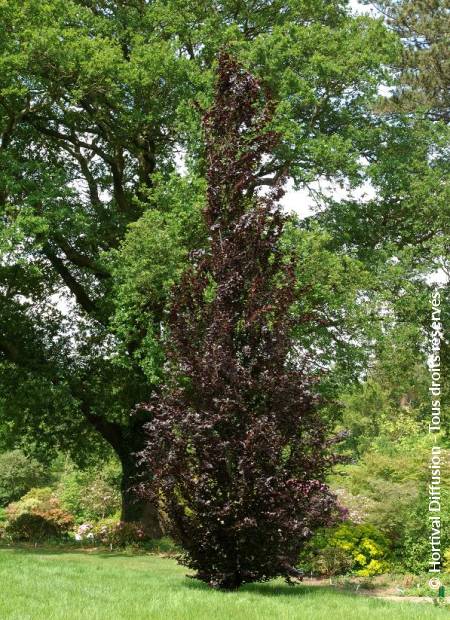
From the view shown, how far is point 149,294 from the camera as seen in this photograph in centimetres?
1655

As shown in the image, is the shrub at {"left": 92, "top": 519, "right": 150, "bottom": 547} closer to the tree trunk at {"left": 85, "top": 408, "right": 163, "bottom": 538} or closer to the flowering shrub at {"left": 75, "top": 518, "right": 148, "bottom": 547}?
the flowering shrub at {"left": 75, "top": 518, "right": 148, "bottom": 547}

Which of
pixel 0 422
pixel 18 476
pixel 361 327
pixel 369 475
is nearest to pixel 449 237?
pixel 361 327

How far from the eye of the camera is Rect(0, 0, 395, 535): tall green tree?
56.2 feet

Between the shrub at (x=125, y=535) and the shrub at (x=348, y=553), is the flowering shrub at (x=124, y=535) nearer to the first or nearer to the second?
the shrub at (x=125, y=535)

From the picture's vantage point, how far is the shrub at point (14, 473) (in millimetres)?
35031

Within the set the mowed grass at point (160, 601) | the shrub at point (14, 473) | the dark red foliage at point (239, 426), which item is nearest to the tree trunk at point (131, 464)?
the mowed grass at point (160, 601)

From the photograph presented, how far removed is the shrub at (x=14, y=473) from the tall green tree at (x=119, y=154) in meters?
12.5

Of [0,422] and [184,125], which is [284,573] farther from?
[0,422]

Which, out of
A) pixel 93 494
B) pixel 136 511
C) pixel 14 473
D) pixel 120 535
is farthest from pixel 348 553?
pixel 14 473

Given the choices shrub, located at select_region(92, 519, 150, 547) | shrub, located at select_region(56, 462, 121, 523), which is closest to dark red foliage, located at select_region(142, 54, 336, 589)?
shrub, located at select_region(92, 519, 150, 547)

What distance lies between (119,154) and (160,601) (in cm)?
1650

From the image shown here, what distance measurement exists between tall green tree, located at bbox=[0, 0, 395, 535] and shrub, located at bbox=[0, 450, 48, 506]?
41.0 ft

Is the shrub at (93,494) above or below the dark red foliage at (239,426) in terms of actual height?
below

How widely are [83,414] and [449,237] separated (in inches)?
490
